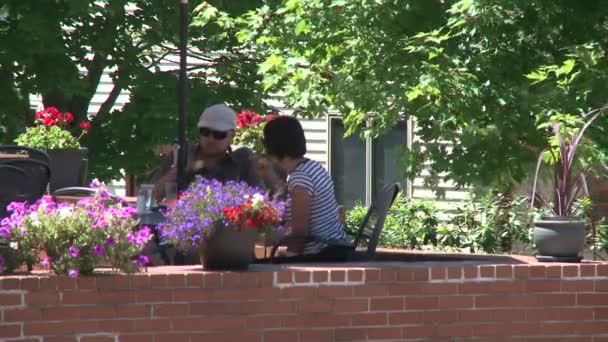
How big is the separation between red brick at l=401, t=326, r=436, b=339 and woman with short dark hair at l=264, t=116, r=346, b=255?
1.07 meters

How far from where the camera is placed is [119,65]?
1816 centimetres

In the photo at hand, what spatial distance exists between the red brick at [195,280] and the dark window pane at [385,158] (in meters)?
16.8

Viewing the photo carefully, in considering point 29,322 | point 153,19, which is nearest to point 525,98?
point 29,322

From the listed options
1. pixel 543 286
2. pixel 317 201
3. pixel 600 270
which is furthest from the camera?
pixel 317 201

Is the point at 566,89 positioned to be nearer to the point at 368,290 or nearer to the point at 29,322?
the point at 368,290

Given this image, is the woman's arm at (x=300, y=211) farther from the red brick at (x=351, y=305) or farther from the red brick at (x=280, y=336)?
the red brick at (x=280, y=336)

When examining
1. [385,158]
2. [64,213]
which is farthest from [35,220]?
[385,158]

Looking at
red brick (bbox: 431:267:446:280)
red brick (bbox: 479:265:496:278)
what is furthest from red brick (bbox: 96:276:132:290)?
red brick (bbox: 479:265:496:278)

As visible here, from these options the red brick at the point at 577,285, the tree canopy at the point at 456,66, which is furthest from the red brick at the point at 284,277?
the tree canopy at the point at 456,66

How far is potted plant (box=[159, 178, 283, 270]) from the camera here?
685 centimetres

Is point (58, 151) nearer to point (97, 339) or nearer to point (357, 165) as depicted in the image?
point (97, 339)

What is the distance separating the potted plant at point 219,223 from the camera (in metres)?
6.85

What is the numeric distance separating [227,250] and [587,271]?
6.55ft

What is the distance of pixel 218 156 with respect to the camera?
8.80 m
